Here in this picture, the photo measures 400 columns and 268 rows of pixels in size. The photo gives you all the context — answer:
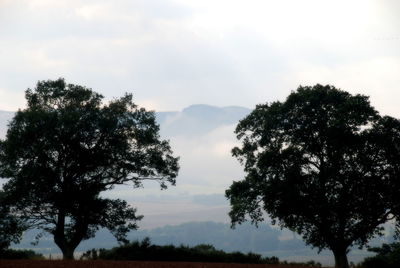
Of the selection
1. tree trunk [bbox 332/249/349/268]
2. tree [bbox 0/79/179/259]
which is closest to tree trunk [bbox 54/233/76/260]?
tree [bbox 0/79/179/259]

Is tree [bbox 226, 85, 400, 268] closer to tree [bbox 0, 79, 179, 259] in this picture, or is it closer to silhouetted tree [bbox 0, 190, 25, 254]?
tree [bbox 0, 79, 179, 259]

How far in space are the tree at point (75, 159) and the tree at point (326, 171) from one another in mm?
10459

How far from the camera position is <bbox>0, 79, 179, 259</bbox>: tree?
4341 cm

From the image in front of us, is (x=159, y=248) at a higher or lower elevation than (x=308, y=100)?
lower

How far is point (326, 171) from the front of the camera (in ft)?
138

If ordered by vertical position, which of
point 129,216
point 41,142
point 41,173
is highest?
point 41,142

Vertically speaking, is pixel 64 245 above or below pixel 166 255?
above

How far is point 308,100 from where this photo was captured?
148 feet

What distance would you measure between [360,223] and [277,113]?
12383mm

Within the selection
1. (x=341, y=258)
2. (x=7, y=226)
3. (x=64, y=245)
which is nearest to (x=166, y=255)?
(x=64, y=245)

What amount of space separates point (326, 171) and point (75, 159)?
A: 75.0 feet

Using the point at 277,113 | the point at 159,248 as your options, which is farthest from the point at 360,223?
the point at 159,248

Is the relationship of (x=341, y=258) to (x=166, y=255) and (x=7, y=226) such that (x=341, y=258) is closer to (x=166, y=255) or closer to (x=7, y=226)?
(x=166, y=255)

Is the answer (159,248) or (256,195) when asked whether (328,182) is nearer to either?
(256,195)
